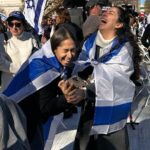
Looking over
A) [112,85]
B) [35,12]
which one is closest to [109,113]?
[112,85]

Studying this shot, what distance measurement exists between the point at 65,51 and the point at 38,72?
0.71 feet

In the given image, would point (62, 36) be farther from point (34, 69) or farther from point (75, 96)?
point (75, 96)

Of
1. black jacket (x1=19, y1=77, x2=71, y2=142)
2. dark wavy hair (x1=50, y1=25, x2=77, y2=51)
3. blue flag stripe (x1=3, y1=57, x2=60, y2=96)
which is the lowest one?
black jacket (x1=19, y1=77, x2=71, y2=142)

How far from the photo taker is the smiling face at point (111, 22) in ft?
11.7

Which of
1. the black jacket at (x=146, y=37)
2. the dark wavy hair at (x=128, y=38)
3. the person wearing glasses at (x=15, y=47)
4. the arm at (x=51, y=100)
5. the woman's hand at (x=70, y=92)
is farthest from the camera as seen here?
the black jacket at (x=146, y=37)

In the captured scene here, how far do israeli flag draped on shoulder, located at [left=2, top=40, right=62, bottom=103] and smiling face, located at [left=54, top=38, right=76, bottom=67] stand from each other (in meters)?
0.03

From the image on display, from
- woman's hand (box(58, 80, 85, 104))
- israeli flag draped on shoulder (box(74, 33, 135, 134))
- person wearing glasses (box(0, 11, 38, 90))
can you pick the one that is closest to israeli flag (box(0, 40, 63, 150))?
woman's hand (box(58, 80, 85, 104))

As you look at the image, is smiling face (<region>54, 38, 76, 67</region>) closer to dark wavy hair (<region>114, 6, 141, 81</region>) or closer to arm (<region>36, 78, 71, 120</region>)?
arm (<region>36, 78, 71, 120</region>)

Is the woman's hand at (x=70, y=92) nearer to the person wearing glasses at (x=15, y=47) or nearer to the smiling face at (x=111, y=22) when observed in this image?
the smiling face at (x=111, y=22)

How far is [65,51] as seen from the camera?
3068mm

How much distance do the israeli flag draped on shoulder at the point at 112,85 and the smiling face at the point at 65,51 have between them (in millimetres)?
287

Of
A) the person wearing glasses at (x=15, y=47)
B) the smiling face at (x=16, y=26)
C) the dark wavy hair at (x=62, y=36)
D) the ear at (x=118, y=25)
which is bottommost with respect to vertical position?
the person wearing glasses at (x=15, y=47)

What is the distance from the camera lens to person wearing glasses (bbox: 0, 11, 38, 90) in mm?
4943

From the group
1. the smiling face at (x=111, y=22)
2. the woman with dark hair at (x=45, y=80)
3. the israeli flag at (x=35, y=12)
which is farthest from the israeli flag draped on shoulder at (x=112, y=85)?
the israeli flag at (x=35, y=12)
